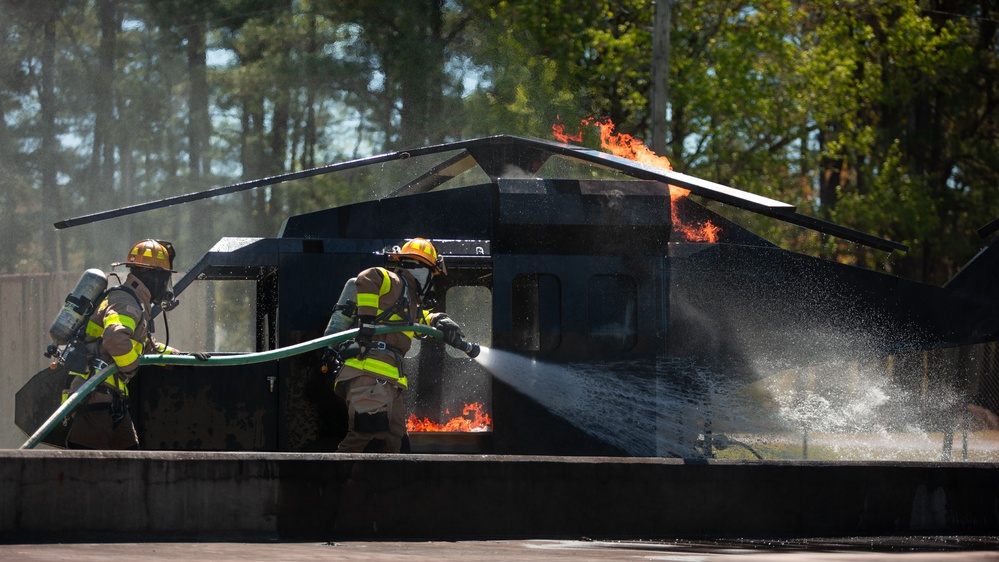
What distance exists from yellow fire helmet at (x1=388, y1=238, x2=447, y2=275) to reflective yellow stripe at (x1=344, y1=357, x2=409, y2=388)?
2.28ft

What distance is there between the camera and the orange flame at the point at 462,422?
34.0 feet

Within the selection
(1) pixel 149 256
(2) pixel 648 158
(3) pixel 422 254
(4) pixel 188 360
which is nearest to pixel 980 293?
(2) pixel 648 158

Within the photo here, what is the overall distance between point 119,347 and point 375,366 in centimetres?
158

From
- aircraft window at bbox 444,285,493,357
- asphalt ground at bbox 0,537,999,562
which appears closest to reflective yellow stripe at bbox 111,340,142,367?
asphalt ground at bbox 0,537,999,562

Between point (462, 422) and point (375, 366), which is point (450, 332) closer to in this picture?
point (375, 366)

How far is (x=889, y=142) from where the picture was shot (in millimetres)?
31422

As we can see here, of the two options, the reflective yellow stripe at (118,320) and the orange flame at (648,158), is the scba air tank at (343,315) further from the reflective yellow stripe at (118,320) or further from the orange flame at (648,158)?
the orange flame at (648,158)

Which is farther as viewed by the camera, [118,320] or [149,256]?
[149,256]

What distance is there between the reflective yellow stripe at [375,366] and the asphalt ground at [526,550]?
1279 mm

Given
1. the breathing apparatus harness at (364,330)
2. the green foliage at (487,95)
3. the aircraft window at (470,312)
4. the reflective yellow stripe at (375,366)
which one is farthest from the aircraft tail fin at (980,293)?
the green foliage at (487,95)

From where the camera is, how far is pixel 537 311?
29.1ft

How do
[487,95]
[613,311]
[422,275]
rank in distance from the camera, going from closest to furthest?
[422,275] → [613,311] → [487,95]

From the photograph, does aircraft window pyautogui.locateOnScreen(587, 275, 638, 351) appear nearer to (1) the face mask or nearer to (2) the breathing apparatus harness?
(1) the face mask

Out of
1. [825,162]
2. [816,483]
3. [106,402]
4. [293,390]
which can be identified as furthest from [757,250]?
[825,162]
